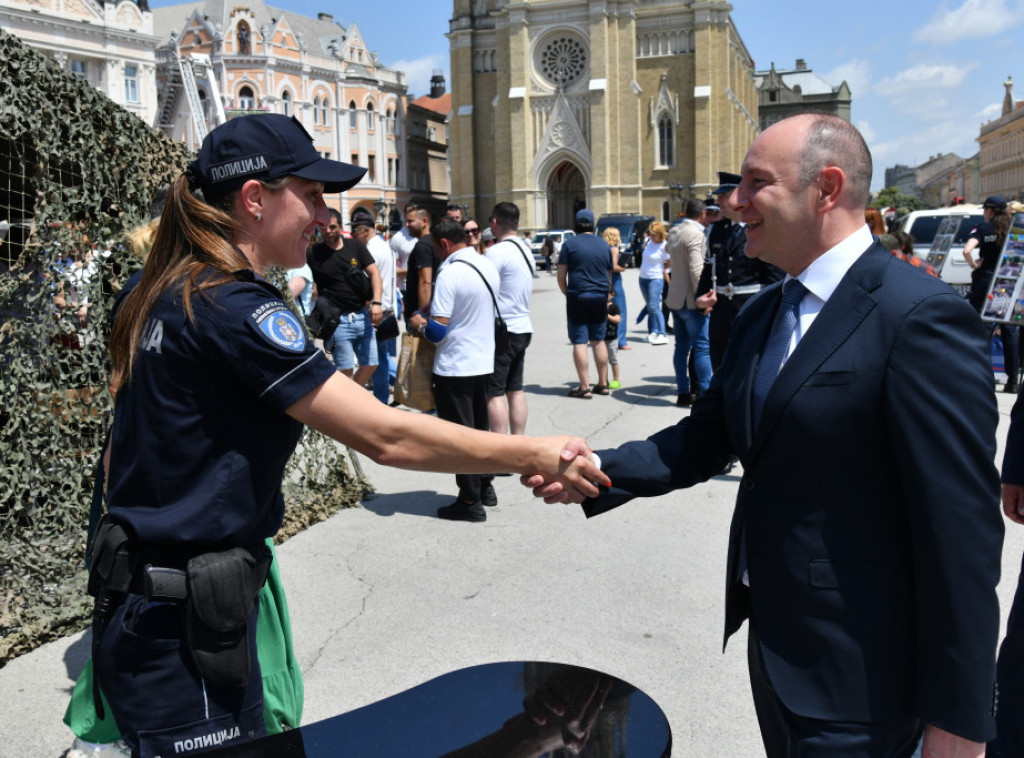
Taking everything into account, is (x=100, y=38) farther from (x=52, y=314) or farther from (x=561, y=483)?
(x=561, y=483)

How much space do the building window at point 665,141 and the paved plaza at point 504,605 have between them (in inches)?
2379

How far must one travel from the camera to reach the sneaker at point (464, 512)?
6355mm

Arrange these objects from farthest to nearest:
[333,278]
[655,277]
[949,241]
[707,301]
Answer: [949,241]
[655,277]
[707,301]
[333,278]

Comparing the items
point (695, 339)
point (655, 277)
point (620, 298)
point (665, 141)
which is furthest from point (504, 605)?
point (665, 141)

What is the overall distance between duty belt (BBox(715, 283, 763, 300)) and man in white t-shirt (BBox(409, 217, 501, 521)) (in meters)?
2.29

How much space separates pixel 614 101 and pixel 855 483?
2537 inches

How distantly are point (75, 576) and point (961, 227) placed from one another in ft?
61.9

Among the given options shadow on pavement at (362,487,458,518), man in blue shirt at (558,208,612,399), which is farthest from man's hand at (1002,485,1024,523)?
man in blue shirt at (558,208,612,399)

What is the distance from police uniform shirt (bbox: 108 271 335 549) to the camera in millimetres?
1971

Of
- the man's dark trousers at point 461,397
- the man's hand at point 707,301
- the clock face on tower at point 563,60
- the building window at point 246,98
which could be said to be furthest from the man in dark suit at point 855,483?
the building window at point 246,98

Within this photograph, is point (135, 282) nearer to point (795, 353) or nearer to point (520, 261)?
point (795, 353)

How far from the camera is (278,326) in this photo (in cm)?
200

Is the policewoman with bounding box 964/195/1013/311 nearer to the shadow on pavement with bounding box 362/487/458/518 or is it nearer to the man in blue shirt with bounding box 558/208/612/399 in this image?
the man in blue shirt with bounding box 558/208/612/399

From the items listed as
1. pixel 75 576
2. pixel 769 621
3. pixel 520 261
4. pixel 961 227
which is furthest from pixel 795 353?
pixel 961 227
